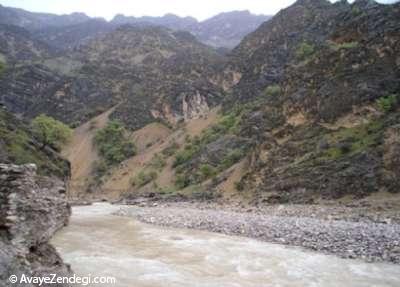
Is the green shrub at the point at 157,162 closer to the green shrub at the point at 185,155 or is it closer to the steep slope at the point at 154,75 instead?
the green shrub at the point at 185,155

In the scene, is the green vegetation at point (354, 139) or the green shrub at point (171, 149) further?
the green shrub at point (171, 149)

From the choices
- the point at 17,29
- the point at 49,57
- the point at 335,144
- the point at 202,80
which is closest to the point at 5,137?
the point at 335,144

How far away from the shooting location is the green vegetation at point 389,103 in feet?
117

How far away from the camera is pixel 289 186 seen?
3594 centimetres

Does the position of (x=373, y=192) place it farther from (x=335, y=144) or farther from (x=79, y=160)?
(x=79, y=160)

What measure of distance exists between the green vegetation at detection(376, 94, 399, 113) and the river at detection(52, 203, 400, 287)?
67.0 ft

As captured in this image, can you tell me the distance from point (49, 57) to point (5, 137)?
125 metres

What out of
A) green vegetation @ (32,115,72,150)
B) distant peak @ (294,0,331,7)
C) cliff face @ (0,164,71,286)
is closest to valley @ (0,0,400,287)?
cliff face @ (0,164,71,286)

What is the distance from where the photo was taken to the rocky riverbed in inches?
718

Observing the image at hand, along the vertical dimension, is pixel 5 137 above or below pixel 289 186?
above

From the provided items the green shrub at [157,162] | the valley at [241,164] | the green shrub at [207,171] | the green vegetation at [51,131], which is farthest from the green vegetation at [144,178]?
the green vegetation at [51,131]

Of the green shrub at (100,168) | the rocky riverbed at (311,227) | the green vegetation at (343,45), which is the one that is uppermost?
the green vegetation at (343,45)

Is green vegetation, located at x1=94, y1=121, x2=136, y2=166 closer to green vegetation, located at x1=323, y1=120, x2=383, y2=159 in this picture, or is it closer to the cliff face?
green vegetation, located at x1=323, y1=120, x2=383, y2=159

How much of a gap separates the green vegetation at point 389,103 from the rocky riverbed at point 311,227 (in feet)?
38.2
